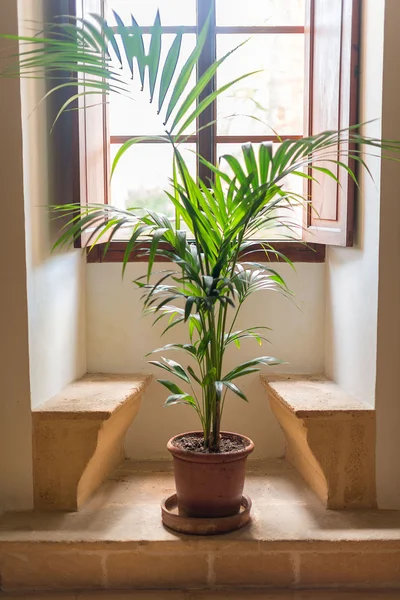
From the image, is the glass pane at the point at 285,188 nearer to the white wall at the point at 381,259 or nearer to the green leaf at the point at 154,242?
the white wall at the point at 381,259

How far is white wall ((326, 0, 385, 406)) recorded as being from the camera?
2764 millimetres

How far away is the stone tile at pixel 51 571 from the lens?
8.34ft

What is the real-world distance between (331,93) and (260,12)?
750 mm

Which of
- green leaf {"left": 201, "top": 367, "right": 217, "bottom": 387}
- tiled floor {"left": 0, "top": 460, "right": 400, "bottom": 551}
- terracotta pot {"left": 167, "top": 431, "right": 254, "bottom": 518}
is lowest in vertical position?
tiled floor {"left": 0, "top": 460, "right": 400, "bottom": 551}

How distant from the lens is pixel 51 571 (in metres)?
2.55

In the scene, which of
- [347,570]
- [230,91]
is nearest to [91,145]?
[230,91]

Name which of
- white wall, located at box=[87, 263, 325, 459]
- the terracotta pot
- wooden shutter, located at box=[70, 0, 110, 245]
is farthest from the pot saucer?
wooden shutter, located at box=[70, 0, 110, 245]

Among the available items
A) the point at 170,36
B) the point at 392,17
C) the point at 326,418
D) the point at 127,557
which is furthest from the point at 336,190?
the point at 127,557

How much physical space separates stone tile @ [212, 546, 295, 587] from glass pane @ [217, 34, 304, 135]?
208cm

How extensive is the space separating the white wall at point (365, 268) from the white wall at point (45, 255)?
4.21 ft

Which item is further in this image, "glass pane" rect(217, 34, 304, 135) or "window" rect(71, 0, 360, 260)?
"glass pane" rect(217, 34, 304, 135)

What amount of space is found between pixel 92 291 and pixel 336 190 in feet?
4.32

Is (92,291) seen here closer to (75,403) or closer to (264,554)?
(75,403)

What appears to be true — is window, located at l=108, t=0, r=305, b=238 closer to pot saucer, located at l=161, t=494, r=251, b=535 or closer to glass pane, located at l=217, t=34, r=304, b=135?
glass pane, located at l=217, t=34, r=304, b=135
